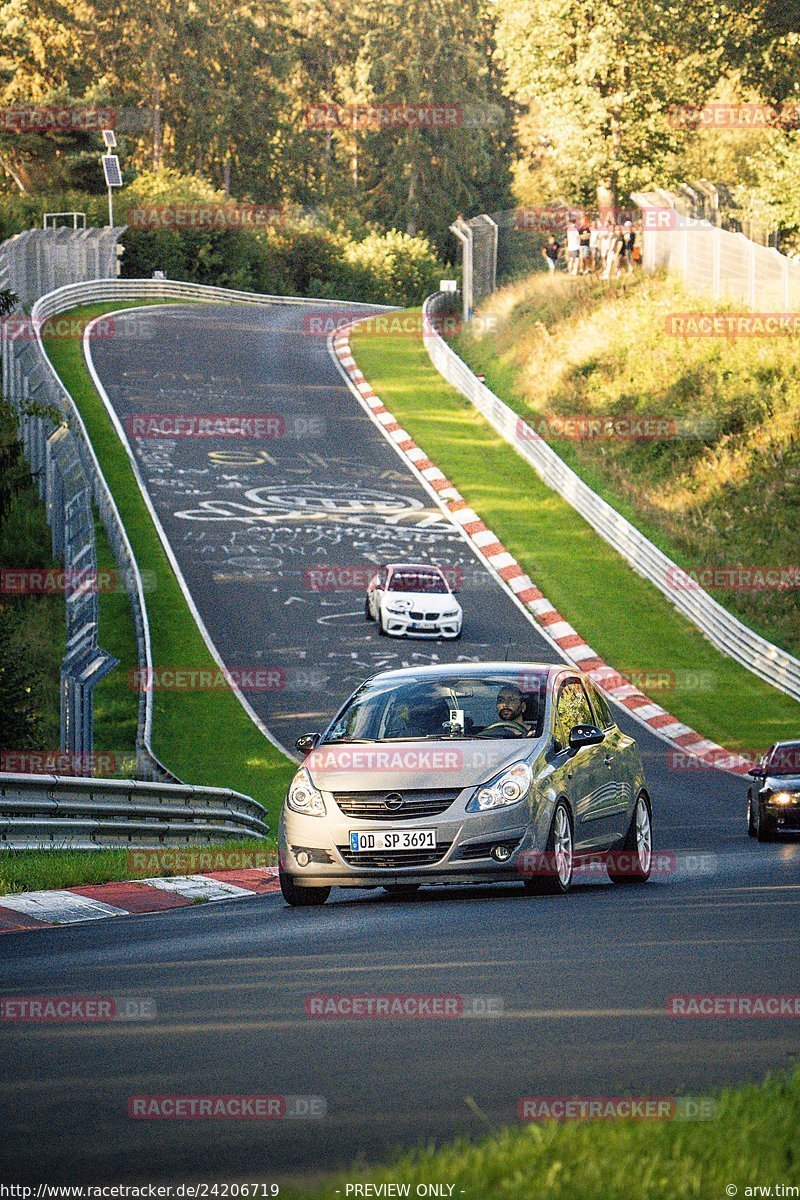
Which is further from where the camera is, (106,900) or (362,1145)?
(106,900)

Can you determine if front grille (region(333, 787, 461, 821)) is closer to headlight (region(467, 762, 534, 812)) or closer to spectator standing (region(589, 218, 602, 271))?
headlight (region(467, 762, 534, 812))

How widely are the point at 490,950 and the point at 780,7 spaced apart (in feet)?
182

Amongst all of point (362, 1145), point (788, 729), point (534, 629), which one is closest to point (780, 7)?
point (534, 629)

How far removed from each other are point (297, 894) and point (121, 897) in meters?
1.22

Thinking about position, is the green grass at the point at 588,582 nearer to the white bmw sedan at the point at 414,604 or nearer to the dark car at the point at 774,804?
the white bmw sedan at the point at 414,604

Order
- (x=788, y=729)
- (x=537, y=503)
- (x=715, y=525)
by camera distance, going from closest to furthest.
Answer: (x=788, y=729) → (x=715, y=525) → (x=537, y=503)

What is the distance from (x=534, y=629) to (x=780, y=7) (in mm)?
32680

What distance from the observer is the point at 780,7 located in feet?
195

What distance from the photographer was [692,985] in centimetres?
785

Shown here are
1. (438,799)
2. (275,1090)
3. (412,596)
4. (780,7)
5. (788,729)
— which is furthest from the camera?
(780,7)

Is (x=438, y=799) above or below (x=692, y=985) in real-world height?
below

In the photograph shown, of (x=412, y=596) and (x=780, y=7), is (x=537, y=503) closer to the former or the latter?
(x=412, y=596)

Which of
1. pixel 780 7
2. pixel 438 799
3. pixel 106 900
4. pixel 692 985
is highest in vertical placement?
pixel 780 7

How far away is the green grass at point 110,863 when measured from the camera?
1292cm
